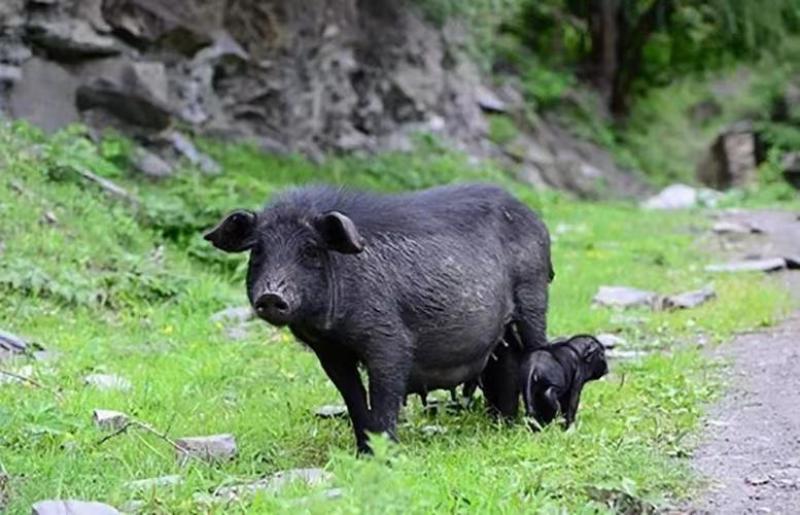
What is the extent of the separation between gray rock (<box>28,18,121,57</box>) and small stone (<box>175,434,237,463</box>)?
8.30 m

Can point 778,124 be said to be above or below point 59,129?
below

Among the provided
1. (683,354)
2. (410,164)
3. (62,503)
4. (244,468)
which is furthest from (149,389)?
(410,164)

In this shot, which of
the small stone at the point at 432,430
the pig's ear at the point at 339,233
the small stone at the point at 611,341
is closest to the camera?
the pig's ear at the point at 339,233

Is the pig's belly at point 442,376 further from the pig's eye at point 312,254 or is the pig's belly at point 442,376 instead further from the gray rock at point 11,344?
the gray rock at point 11,344

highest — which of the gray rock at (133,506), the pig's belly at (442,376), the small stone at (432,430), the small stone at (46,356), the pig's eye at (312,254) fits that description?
the pig's eye at (312,254)

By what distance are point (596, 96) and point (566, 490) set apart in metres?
26.2

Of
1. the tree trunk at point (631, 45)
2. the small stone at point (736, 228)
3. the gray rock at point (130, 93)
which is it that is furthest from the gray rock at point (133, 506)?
the tree trunk at point (631, 45)

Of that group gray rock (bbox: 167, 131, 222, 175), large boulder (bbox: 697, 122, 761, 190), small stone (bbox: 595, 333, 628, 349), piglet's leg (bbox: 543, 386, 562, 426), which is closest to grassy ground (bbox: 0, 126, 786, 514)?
small stone (bbox: 595, 333, 628, 349)

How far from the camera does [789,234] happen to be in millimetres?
16594

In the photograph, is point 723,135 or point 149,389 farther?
point 723,135

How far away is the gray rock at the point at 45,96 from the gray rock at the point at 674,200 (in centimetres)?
1250

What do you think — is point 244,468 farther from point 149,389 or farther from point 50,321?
point 50,321

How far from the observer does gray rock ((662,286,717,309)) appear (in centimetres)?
1075

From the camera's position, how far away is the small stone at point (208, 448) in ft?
19.2
